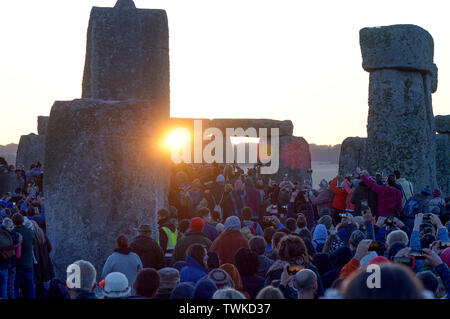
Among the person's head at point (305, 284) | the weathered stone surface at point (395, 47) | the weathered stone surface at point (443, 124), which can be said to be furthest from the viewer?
the weathered stone surface at point (443, 124)

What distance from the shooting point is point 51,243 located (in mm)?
7961

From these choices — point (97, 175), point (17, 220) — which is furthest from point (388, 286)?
point (17, 220)

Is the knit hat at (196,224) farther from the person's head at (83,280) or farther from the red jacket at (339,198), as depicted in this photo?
the red jacket at (339,198)

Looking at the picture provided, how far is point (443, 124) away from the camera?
60.0ft

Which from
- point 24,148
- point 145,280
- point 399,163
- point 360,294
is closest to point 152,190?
point 145,280

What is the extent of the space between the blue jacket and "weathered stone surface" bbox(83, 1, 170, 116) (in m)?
4.96

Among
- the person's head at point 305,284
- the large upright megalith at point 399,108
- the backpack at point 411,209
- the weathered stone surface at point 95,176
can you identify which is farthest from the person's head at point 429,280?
the large upright megalith at point 399,108

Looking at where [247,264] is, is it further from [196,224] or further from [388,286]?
[388,286]

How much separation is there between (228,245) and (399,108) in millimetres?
7470

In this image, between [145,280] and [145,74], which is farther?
[145,74]

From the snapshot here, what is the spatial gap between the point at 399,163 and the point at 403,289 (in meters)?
11.5

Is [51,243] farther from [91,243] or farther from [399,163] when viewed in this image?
[399,163]

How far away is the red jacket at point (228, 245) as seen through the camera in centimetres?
730

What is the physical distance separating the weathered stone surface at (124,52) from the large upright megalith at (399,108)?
4.64 m
